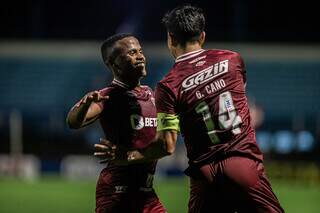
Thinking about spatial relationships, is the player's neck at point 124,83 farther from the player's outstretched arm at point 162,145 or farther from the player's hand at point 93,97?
the player's outstretched arm at point 162,145

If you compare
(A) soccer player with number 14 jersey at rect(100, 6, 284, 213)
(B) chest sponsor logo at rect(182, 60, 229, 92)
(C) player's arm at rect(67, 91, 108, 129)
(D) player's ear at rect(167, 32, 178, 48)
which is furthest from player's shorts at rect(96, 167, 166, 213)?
(D) player's ear at rect(167, 32, 178, 48)

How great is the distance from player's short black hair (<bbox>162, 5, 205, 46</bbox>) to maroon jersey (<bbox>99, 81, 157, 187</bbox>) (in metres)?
0.94

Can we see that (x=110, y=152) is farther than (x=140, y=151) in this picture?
No

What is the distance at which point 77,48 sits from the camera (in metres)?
26.9

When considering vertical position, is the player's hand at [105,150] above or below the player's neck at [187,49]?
below

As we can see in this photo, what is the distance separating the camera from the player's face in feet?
20.1

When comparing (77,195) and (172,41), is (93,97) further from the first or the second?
(77,195)

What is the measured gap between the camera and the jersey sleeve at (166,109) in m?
5.25

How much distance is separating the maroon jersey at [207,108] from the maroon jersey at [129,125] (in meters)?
0.78

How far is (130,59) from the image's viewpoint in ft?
20.1

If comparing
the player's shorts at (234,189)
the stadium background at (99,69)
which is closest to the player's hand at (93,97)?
the player's shorts at (234,189)

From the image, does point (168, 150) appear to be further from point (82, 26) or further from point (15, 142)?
point (82, 26)

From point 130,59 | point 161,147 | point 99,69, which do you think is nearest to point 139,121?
point 130,59

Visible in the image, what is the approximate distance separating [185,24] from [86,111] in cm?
103
